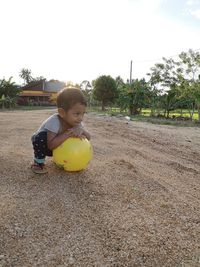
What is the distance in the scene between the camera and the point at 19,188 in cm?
360

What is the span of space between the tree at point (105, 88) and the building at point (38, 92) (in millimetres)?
12199

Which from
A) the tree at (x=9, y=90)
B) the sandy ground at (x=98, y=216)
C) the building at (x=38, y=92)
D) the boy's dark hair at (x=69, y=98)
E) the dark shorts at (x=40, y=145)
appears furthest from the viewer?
the building at (x=38, y=92)

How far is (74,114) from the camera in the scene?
3.96m

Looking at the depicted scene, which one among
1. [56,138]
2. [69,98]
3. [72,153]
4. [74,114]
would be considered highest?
[69,98]

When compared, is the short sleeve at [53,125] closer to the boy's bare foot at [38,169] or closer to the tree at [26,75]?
the boy's bare foot at [38,169]

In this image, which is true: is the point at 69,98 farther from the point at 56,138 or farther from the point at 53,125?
the point at 56,138

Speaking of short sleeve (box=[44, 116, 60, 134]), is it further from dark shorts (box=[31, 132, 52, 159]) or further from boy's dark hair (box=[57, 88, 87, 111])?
boy's dark hair (box=[57, 88, 87, 111])

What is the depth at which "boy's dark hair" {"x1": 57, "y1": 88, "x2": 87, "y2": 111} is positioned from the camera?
12.8 ft

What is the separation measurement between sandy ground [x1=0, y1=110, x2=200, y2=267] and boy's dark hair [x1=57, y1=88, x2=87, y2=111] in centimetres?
86

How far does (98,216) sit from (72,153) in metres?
1.06

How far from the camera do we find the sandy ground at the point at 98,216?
2455mm

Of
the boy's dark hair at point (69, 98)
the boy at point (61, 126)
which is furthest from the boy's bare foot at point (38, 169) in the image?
the boy's dark hair at point (69, 98)

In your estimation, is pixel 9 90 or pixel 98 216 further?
pixel 9 90

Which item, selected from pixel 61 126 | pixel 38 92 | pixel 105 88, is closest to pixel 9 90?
pixel 105 88
